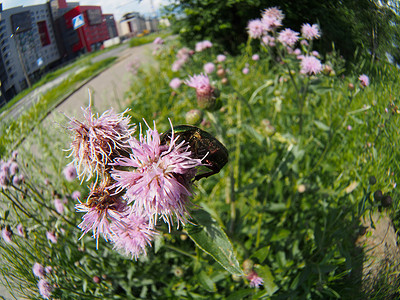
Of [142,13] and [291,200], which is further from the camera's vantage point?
[291,200]

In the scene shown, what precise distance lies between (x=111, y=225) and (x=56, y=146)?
0.92 m

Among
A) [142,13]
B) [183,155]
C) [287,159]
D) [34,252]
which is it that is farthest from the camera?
[287,159]

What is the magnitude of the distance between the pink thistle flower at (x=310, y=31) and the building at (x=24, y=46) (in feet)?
2.12

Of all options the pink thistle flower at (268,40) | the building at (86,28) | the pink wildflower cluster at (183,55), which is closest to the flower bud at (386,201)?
the pink thistle flower at (268,40)

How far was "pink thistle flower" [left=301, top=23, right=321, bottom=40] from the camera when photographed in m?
0.66

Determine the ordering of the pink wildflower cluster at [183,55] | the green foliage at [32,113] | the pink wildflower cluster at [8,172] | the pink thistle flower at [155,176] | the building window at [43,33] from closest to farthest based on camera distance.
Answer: the pink thistle flower at [155,176], the building window at [43,33], the green foliage at [32,113], the pink wildflower cluster at [8,172], the pink wildflower cluster at [183,55]

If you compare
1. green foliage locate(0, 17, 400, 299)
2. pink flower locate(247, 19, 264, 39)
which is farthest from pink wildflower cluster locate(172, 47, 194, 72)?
pink flower locate(247, 19, 264, 39)

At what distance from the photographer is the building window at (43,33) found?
0.63 m

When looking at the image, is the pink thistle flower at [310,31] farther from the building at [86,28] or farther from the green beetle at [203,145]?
the building at [86,28]

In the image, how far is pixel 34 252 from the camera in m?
0.96

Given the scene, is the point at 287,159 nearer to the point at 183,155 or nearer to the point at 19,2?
the point at 183,155

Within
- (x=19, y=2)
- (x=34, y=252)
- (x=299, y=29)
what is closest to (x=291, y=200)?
(x=299, y=29)

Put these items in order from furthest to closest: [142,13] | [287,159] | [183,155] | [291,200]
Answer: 1. [291,200]
2. [287,159]
3. [142,13]
4. [183,155]

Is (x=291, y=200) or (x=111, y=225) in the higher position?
→ (x=111, y=225)
